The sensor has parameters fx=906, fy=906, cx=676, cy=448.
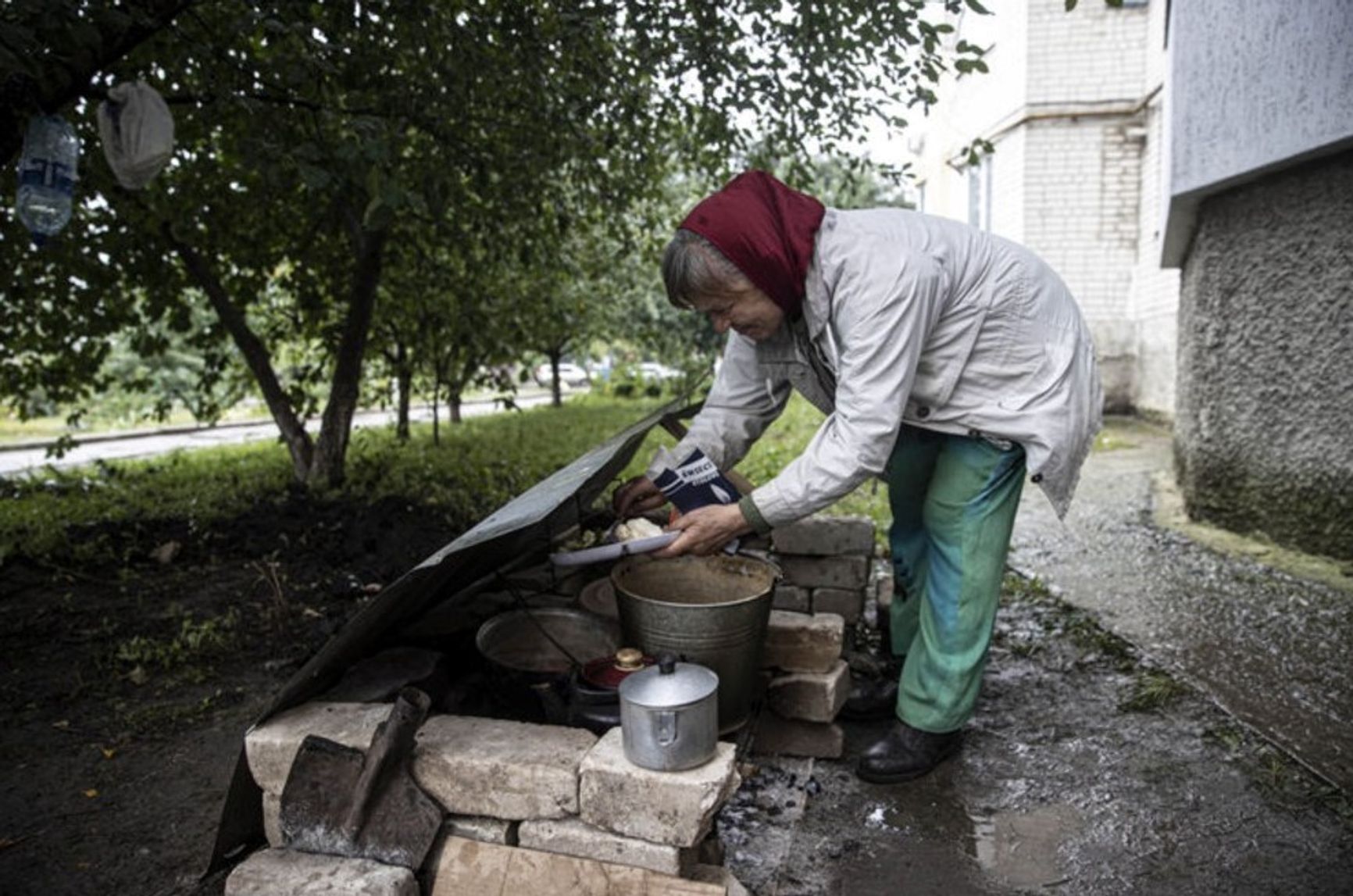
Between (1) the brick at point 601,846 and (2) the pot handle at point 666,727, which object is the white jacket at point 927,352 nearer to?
(2) the pot handle at point 666,727

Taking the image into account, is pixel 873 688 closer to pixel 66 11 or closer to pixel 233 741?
pixel 233 741

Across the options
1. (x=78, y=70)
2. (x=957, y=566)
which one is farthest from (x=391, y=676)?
(x=78, y=70)

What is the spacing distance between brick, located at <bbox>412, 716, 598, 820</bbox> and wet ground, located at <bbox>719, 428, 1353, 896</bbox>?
65 cm

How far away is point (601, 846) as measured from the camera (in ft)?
6.53

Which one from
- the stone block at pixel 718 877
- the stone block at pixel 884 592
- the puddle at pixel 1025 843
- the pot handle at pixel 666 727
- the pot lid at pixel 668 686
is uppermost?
the pot lid at pixel 668 686

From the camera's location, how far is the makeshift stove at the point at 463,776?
1951mm

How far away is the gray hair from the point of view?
8.04 feet

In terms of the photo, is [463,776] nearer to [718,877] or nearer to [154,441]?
[718,877]

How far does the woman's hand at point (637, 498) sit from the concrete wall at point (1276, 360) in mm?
3814

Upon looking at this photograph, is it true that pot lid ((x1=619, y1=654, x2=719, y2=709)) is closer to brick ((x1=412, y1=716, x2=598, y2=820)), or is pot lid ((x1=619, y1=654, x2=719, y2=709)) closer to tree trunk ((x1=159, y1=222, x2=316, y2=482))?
brick ((x1=412, y1=716, x2=598, y2=820))

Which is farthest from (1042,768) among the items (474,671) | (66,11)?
(66,11)

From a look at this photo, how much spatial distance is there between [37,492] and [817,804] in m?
7.32

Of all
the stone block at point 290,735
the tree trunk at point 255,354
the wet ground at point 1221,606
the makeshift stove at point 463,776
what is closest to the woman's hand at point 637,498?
the makeshift stove at point 463,776

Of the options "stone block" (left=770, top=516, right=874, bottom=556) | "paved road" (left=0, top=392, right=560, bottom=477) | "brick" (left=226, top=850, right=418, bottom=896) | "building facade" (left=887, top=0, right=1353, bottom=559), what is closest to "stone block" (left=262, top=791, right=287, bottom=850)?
"brick" (left=226, top=850, right=418, bottom=896)
